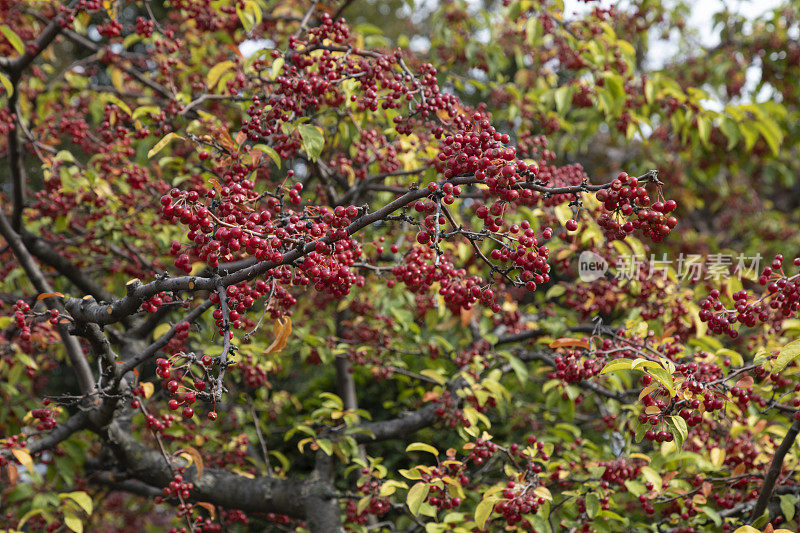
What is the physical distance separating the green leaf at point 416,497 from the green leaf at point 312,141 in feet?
5.23

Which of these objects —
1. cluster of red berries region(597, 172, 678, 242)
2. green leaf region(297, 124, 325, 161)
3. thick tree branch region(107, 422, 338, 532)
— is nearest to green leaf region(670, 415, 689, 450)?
cluster of red berries region(597, 172, 678, 242)

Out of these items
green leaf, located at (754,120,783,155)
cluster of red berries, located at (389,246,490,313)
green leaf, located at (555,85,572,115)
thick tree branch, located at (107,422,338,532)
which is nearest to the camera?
cluster of red berries, located at (389,246,490,313)

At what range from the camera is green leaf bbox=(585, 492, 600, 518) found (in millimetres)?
2789

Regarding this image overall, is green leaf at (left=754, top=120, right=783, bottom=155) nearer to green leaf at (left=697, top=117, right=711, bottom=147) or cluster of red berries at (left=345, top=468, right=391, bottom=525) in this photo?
green leaf at (left=697, top=117, right=711, bottom=147)

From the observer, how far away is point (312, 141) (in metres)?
2.75

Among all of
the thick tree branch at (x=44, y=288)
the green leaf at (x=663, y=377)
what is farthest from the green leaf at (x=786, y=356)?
the thick tree branch at (x=44, y=288)

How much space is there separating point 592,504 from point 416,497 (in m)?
0.83

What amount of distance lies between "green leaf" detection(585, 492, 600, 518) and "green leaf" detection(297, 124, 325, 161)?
6.65 feet

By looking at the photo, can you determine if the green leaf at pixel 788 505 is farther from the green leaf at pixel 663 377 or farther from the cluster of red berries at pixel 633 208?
the cluster of red berries at pixel 633 208

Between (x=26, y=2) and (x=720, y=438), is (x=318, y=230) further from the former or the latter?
(x=26, y=2)

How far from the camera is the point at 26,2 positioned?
15.8 feet

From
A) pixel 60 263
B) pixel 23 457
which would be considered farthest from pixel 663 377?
pixel 60 263

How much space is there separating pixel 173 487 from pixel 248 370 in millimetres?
869

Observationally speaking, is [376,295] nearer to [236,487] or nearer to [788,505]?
[236,487]
